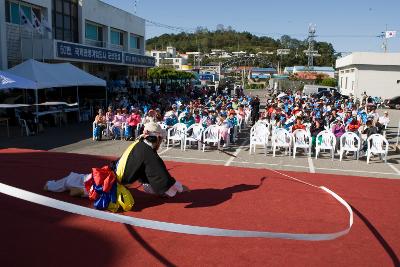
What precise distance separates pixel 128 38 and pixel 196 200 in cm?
3422

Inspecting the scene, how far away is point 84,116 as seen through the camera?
2209 centimetres

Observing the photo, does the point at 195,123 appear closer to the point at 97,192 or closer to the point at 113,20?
the point at 97,192

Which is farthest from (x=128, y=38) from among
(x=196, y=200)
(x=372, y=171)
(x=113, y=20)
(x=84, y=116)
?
(x=196, y=200)

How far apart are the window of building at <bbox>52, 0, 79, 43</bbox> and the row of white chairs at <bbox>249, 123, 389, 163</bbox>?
18154 mm

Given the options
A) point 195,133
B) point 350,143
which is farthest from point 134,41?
point 350,143

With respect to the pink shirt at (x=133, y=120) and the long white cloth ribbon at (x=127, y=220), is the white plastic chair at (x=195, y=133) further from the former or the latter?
the long white cloth ribbon at (x=127, y=220)

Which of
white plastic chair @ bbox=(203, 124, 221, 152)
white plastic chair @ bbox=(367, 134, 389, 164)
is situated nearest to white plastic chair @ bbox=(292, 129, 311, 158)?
white plastic chair @ bbox=(367, 134, 389, 164)

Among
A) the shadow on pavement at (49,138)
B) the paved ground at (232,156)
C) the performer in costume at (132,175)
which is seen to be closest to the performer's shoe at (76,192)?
the performer in costume at (132,175)

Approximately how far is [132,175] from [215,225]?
4.57 ft

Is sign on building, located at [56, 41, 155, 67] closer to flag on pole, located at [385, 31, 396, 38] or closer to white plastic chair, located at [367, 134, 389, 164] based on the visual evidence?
white plastic chair, located at [367, 134, 389, 164]

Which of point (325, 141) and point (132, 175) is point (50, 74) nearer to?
point (325, 141)

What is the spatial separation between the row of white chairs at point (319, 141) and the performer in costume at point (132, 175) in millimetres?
7197

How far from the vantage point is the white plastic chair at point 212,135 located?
13.5m

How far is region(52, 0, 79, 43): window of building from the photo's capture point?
1020 inches
